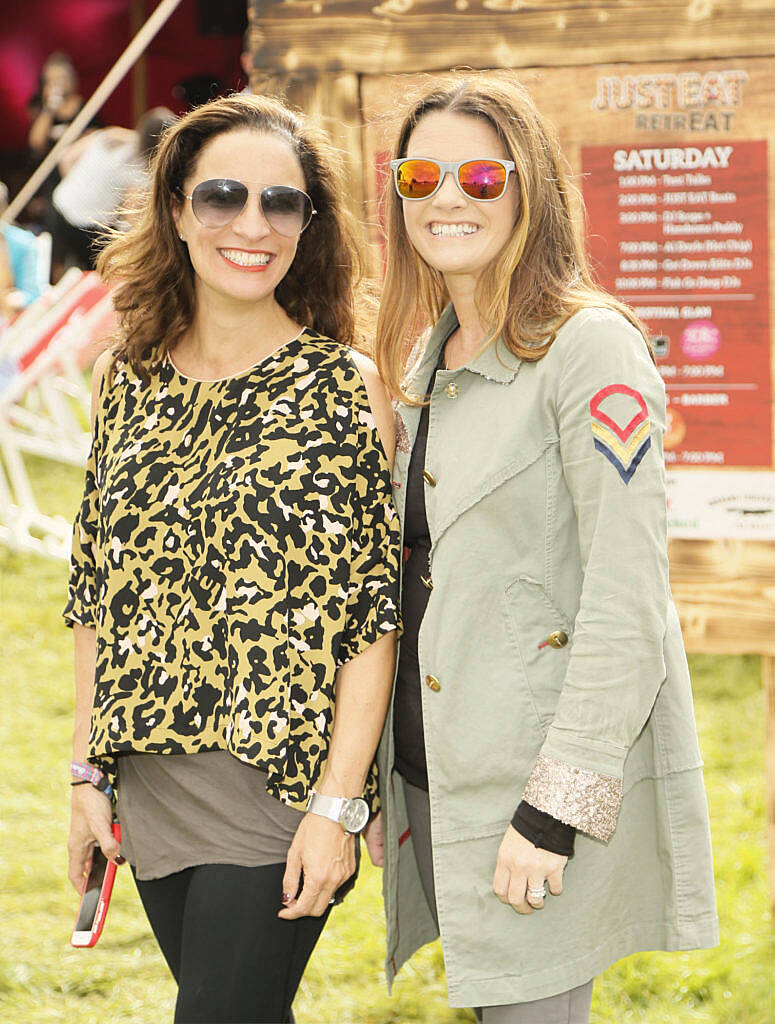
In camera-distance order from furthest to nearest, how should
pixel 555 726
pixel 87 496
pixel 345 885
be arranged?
pixel 87 496, pixel 345 885, pixel 555 726

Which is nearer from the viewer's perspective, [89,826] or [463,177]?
[463,177]

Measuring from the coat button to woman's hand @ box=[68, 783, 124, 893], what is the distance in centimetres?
90

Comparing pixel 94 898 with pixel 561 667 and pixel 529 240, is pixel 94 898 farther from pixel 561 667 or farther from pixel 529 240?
pixel 529 240

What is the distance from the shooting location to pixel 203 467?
2.22 m

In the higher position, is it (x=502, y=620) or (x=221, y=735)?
(x=502, y=620)

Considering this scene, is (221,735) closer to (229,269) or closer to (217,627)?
(217,627)

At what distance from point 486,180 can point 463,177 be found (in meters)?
0.04

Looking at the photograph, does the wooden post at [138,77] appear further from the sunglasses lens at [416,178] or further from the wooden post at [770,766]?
the sunglasses lens at [416,178]

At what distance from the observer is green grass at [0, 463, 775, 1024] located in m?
3.43

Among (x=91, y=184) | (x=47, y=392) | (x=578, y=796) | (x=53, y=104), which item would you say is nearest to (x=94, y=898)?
(x=578, y=796)

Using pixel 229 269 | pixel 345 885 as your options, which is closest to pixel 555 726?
pixel 345 885

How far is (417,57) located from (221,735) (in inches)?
80.8

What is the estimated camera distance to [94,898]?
2398mm

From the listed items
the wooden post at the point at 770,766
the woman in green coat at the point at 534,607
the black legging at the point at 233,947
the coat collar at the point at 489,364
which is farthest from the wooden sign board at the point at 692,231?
the black legging at the point at 233,947
